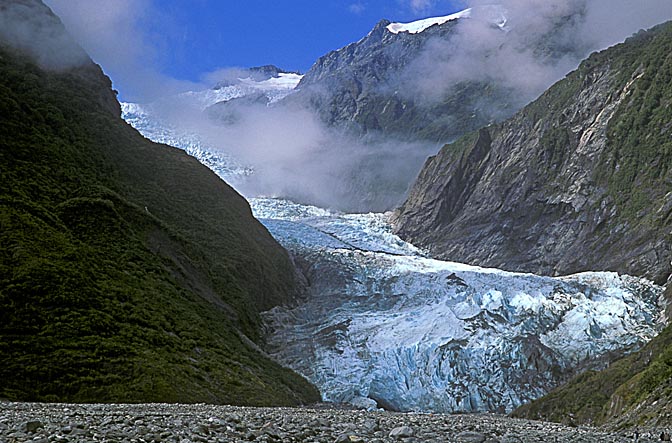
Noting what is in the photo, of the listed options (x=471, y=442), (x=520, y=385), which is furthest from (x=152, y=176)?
(x=471, y=442)

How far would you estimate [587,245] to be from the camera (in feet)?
237

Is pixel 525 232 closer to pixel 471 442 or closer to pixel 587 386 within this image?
pixel 587 386

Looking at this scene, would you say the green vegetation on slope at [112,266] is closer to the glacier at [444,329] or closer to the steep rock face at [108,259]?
the steep rock face at [108,259]

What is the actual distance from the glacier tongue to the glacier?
9cm

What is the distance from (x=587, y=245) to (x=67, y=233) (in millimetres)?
58544

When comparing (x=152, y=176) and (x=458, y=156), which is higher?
(x=458, y=156)

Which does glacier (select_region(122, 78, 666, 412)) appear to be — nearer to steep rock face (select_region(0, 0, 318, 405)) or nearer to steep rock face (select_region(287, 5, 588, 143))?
steep rock face (select_region(0, 0, 318, 405))

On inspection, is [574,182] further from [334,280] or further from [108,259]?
[108,259]


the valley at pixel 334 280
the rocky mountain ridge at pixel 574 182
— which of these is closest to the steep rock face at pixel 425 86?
→ the valley at pixel 334 280

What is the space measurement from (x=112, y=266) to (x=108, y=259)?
65 centimetres

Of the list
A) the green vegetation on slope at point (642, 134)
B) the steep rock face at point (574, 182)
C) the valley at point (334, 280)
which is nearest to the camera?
the valley at point (334, 280)

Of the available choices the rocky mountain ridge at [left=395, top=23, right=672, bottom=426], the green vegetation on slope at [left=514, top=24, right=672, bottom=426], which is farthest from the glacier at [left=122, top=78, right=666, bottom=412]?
the green vegetation on slope at [left=514, top=24, right=672, bottom=426]

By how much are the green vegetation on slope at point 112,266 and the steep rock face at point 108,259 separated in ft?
0.26

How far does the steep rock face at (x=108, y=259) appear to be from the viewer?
19969mm
